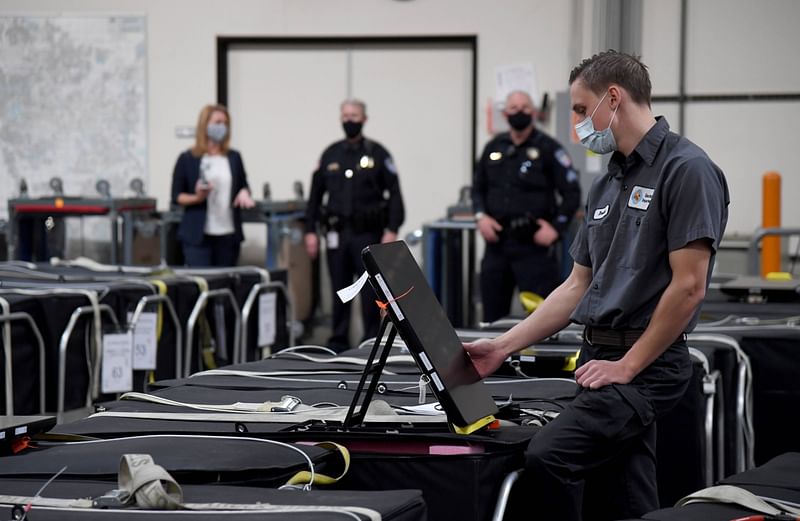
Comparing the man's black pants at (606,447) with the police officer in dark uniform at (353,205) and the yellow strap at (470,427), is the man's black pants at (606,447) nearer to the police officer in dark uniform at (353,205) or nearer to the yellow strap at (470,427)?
the yellow strap at (470,427)

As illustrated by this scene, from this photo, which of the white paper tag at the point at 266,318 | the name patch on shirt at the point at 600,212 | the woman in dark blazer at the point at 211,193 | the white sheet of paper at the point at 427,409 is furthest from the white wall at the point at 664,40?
the white sheet of paper at the point at 427,409

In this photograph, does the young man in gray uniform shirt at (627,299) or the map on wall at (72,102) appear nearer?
the young man in gray uniform shirt at (627,299)

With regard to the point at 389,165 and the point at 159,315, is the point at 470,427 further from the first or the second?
the point at 389,165

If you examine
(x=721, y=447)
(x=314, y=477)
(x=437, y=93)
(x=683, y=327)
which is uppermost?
(x=437, y=93)

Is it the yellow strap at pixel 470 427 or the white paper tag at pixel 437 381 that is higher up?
the white paper tag at pixel 437 381

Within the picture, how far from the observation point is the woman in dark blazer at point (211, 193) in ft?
24.2

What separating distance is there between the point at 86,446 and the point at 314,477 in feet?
1.53

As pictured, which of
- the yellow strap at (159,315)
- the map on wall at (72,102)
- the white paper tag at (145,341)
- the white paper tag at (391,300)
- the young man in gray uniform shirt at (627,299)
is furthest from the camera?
the map on wall at (72,102)

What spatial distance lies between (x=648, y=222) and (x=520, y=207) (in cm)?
398

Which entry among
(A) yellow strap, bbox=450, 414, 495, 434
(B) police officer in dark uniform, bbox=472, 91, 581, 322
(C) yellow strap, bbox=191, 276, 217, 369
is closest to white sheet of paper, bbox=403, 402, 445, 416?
(A) yellow strap, bbox=450, 414, 495, 434

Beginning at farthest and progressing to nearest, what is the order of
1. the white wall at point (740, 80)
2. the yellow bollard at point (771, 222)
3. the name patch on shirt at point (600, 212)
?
1. the white wall at point (740, 80)
2. the yellow bollard at point (771, 222)
3. the name patch on shirt at point (600, 212)

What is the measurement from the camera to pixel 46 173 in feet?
33.1

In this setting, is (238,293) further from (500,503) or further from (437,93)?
(437,93)

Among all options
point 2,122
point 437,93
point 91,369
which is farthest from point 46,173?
point 91,369
